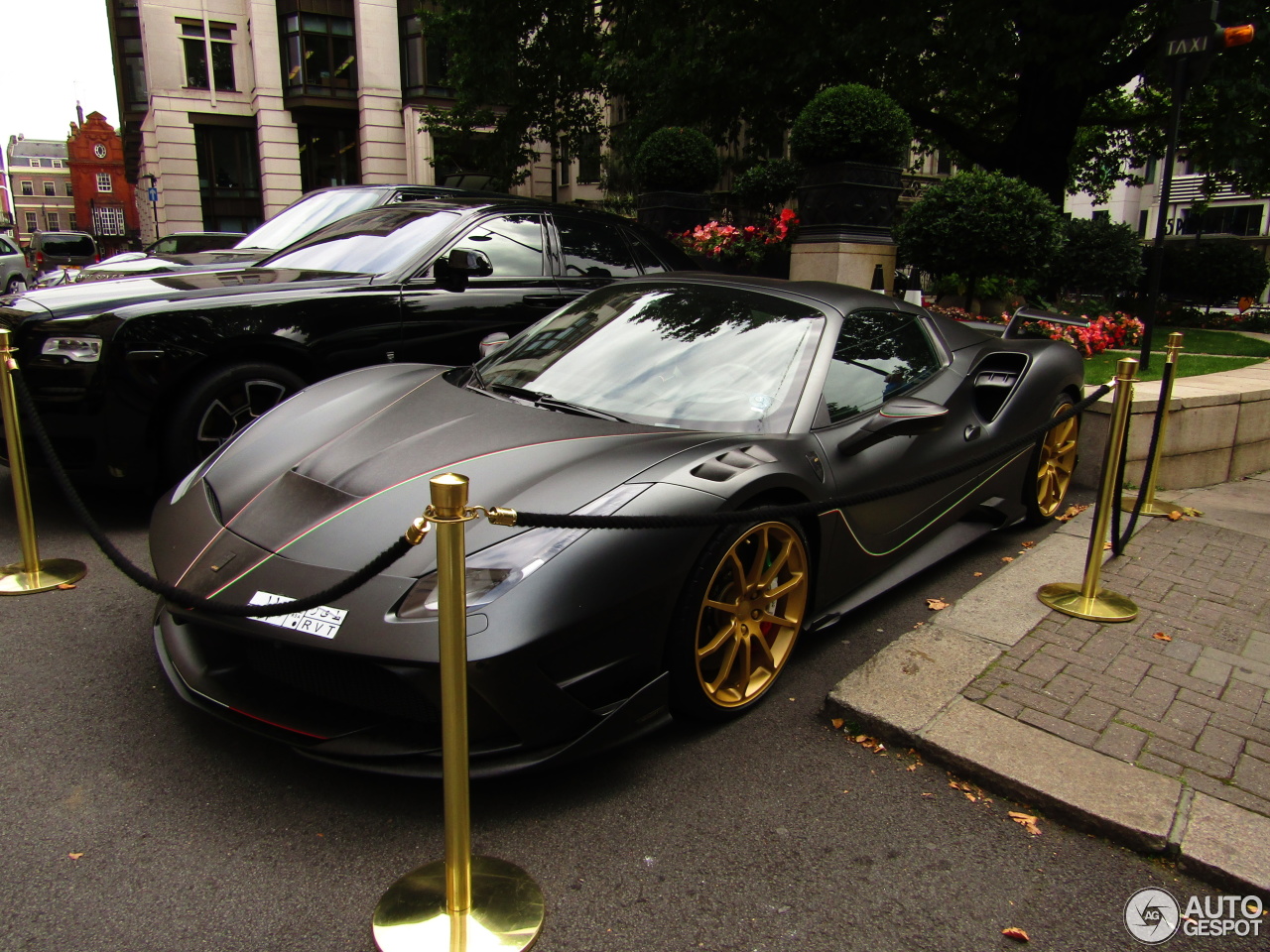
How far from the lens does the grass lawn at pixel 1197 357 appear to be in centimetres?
693

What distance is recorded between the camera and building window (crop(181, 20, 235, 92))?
29.6 meters

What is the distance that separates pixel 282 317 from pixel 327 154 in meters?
29.4

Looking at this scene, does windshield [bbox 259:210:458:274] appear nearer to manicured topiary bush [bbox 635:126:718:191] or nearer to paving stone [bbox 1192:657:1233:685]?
paving stone [bbox 1192:657:1233:685]

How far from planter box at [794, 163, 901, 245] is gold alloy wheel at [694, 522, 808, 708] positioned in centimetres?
719

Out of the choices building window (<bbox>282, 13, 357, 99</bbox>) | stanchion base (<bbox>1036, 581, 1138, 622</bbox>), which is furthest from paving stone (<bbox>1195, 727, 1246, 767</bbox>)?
building window (<bbox>282, 13, 357, 99</bbox>)

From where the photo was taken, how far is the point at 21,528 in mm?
3600

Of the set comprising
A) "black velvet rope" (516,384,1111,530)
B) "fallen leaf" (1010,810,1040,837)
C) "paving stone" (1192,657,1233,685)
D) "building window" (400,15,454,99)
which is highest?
"building window" (400,15,454,99)

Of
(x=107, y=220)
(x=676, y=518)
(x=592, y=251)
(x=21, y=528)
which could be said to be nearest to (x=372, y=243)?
(x=592, y=251)

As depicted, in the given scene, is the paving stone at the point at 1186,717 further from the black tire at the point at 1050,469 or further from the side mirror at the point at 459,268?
the side mirror at the point at 459,268

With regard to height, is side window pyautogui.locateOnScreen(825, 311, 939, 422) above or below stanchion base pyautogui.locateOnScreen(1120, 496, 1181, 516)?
above

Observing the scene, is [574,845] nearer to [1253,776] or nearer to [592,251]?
[1253,776]

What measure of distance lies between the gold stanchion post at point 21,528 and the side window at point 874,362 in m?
3.19

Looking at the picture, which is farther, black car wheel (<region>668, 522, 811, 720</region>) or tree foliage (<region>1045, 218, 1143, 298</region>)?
tree foliage (<region>1045, 218, 1143, 298</region>)

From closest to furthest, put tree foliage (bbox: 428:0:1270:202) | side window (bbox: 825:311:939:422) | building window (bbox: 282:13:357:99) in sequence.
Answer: side window (bbox: 825:311:939:422)
tree foliage (bbox: 428:0:1270:202)
building window (bbox: 282:13:357:99)
